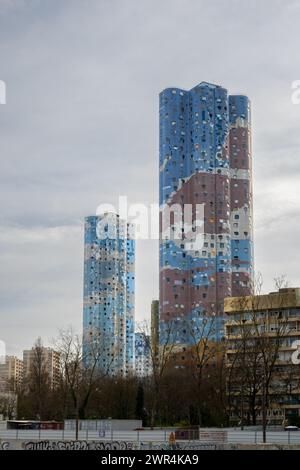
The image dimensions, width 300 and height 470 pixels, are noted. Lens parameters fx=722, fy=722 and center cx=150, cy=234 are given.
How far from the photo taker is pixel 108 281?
152000 mm

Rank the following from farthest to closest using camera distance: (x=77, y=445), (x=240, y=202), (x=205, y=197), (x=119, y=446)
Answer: (x=240, y=202)
(x=205, y=197)
(x=77, y=445)
(x=119, y=446)

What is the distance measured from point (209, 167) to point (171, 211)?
961cm

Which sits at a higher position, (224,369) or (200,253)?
(200,253)

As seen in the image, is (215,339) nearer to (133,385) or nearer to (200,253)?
(200,253)

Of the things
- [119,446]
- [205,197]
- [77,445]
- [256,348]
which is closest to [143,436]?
[119,446]

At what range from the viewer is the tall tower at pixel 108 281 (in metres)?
150

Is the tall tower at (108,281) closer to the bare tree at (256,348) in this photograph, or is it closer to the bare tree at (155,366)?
the bare tree at (155,366)

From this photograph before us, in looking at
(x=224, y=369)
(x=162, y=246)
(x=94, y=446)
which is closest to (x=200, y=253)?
(x=162, y=246)

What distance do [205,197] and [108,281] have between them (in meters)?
40.9

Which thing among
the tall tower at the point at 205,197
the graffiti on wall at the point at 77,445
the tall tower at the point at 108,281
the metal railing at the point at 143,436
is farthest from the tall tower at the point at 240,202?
the graffiti on wall at the point at 77,445

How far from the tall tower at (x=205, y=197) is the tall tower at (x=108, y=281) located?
102 feet

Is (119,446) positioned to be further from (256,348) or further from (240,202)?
(240,202)

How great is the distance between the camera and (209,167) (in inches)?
4692
